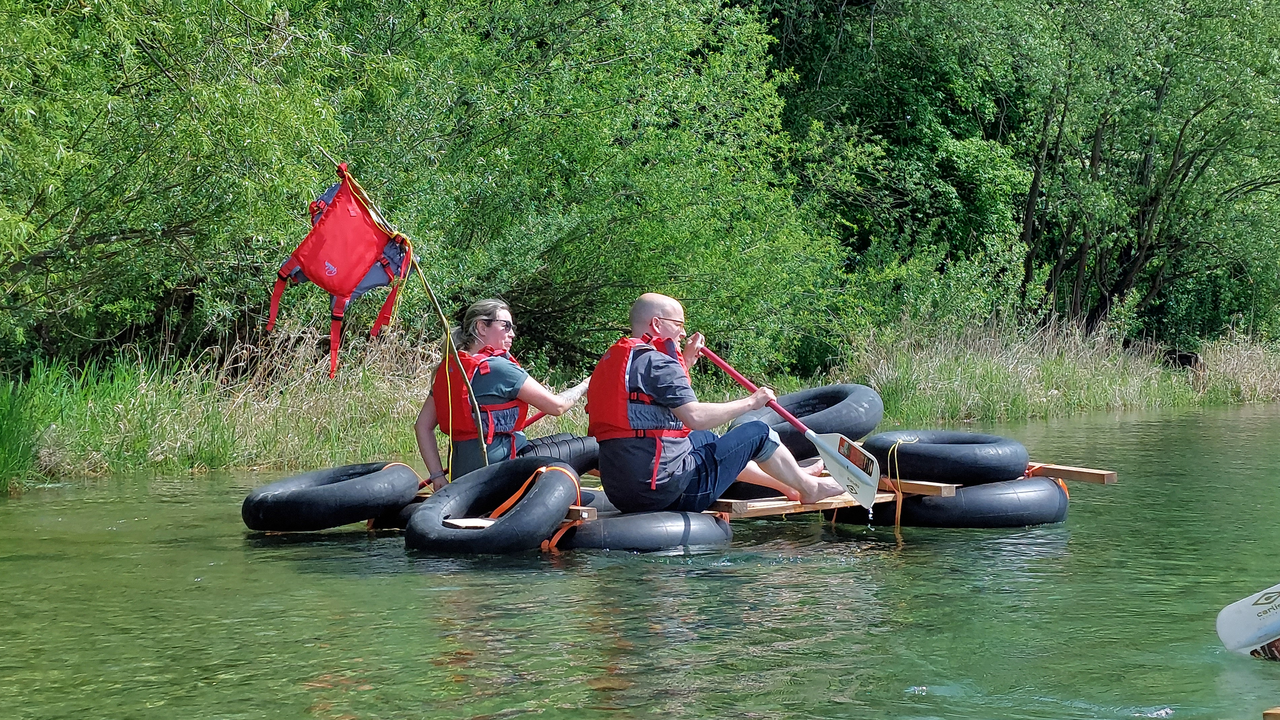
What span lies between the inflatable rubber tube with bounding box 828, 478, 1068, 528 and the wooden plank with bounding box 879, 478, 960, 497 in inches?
4.3

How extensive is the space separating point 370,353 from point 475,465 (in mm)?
5272

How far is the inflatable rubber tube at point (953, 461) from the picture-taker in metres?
8.44

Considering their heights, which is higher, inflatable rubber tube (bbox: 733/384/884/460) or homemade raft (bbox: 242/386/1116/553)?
inflatable rubber tube (bbox: 733/384/884/460)

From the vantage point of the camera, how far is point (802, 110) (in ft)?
74.5

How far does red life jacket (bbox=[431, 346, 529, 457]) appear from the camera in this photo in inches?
314

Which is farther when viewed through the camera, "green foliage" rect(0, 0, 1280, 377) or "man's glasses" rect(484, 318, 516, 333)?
"green foliage" rect(0, 0, 1280, 377)

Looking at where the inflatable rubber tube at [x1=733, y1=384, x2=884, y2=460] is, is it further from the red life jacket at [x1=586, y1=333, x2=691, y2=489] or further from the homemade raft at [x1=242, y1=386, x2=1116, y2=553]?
the red life jacket at [x1=586, y1=333, x2=691, y2=489]

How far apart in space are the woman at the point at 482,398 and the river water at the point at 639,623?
2.02 feet

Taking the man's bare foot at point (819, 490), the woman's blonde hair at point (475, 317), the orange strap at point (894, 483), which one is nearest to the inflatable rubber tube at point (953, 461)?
the orange strap at point (894, 483)

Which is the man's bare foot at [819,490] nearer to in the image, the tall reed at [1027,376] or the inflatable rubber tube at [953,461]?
the inflatable rubber tube at [953,461]

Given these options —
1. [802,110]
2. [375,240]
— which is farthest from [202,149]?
[802,110]

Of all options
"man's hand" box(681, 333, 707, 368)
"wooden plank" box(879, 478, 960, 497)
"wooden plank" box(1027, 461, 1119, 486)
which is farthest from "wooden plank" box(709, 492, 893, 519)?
"wooden plank" box(1027, 461, 1119, 486)

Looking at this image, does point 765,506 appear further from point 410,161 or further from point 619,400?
point 410,161

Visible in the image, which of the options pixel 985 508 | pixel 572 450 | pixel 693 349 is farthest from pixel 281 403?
pixel 985 508
